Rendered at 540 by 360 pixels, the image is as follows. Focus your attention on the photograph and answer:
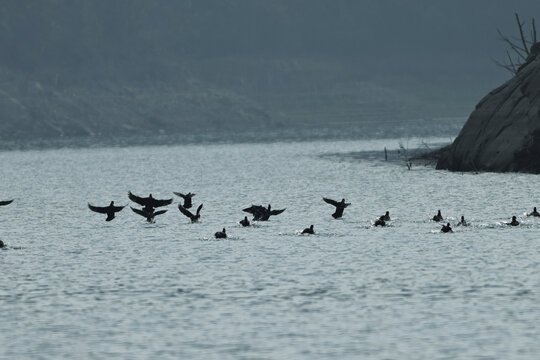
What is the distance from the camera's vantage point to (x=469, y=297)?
25234 millimetres

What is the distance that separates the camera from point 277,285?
27.7 m

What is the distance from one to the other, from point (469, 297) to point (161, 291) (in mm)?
7155

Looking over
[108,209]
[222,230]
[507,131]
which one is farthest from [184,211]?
[507,131]

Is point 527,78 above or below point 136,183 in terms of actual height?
above

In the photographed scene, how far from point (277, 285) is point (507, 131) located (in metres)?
45.6

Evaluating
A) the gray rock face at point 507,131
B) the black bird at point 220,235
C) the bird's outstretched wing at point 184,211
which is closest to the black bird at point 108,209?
the bird's outstretched wing at point 184,211

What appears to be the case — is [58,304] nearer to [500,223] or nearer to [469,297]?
[469,297]

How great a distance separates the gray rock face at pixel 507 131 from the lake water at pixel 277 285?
16.5 metres

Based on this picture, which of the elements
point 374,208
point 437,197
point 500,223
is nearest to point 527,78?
point 437,197

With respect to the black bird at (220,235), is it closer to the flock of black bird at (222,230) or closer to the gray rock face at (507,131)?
the flock of black bird at (222,230)

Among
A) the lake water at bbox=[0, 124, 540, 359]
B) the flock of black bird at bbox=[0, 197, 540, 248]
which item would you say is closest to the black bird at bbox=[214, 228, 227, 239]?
the flock of black bird at bbox=[0, 197, 540, 248]

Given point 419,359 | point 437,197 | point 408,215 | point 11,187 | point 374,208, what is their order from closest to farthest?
point 419,359 < point 408,215 < point 374,208 < point 437,197 < point 11,187

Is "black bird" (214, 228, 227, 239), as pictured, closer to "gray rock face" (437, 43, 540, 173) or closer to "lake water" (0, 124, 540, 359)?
"lake water" (0, 124, 540, 359)

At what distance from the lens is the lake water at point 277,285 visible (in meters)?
21.1
